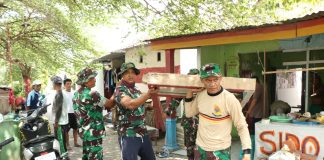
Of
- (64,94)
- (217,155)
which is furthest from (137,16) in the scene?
(217,155)

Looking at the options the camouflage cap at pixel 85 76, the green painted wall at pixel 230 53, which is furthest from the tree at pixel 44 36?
the camouflage cap at pixel 85 76

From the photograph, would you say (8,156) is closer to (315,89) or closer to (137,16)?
(137,16)

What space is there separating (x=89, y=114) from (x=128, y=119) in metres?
0.79

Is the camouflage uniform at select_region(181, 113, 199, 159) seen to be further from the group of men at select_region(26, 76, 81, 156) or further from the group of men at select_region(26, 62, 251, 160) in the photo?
the group of men at select_region(26, 76, 81, 156)

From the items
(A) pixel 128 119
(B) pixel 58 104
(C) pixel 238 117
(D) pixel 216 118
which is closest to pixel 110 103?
(A) pixel 128 119

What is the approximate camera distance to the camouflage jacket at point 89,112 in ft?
14.3

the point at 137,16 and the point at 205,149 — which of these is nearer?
the point at 205,149

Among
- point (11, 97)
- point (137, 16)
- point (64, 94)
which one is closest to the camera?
point (11, 97)

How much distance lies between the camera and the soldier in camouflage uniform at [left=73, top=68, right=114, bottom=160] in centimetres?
438

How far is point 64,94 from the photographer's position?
7539 millimetres

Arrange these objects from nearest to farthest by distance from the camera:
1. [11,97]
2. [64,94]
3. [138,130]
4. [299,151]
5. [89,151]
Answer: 1. [138,130]
2. [89,151]
3. [299,151]
4. [11,97]
5. [64,94]

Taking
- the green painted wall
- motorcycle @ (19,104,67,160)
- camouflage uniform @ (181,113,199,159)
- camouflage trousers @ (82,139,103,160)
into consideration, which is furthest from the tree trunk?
camouflage uniform @ (181,113,199,159)

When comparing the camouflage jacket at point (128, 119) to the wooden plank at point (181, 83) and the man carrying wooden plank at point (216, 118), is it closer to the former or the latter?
the wooden plank at point (181, 83)

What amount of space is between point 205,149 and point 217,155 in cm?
13
